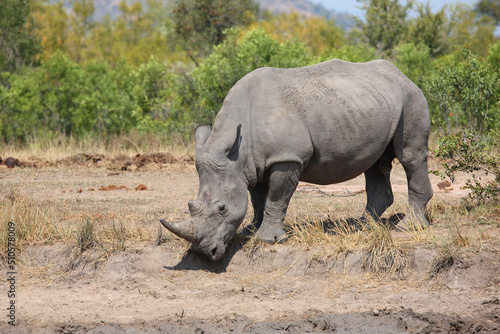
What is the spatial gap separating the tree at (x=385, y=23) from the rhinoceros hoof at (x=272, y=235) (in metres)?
21.3

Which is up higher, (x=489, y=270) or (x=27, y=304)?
(x=489, y=270)

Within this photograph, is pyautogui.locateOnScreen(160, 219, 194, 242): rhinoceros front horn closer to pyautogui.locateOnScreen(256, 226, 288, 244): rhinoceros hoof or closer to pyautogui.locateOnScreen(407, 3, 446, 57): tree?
pyautogui.locateOnScreen(256, 226, 288, 244): rhinoceros hoof

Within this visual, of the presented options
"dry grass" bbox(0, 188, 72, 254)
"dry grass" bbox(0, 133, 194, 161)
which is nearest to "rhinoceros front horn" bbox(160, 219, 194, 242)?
"dry grass" bbox(0, 188, 72, 254)

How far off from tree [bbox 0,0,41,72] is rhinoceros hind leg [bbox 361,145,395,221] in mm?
16371

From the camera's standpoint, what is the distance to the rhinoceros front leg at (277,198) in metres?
6.37

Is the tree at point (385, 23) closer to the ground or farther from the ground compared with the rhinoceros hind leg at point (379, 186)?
closer to the ground

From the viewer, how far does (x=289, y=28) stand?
50125 mm

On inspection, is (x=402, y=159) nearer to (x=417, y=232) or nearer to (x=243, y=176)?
(x=417, y=232)

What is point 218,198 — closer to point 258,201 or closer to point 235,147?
point 235,147

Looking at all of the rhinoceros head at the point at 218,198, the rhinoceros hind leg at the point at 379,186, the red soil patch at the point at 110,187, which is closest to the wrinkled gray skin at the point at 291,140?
the rhinoceros head at the point at 218,198

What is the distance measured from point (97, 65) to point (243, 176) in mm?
13704

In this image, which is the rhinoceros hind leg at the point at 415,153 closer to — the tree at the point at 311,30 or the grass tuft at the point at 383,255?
the grass tuft at the point at 383,255

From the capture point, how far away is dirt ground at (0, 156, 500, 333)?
17.4 feet

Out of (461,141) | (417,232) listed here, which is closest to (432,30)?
(461,141)
